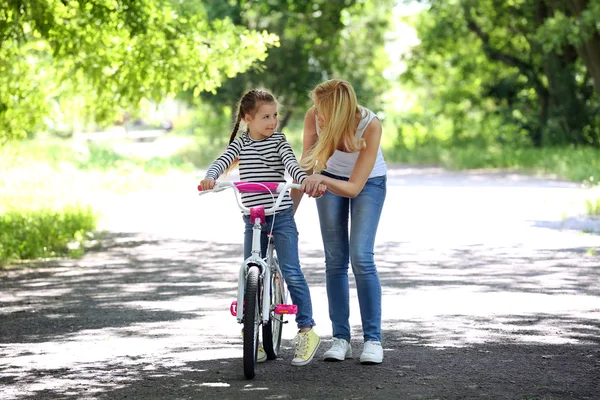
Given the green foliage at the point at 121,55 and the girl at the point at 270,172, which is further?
the green foliage at the point at 121,55

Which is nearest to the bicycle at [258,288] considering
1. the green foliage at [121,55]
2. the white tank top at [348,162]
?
the white tank top at [348,162]

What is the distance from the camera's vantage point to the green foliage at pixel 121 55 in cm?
1412

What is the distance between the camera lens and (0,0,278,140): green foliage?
14.1 m

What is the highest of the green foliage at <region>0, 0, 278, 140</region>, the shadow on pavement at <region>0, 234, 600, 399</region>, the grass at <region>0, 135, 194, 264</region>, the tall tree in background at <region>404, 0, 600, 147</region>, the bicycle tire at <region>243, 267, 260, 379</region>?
the tall tree in background at <region>404, 0, 600, 147</region>

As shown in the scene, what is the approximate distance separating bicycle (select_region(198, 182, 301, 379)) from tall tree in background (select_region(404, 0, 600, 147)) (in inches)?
836

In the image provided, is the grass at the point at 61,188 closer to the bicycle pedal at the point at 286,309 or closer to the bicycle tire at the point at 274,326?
the bicycle tire at the point at 274,326

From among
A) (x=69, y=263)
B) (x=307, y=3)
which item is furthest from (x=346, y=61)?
(x=69, y=263)

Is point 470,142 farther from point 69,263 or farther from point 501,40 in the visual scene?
point 69,263

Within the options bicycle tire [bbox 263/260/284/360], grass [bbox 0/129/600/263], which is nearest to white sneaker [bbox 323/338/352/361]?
bicycle tire [bbox 263/260/284/360]

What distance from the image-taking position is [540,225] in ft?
52.7

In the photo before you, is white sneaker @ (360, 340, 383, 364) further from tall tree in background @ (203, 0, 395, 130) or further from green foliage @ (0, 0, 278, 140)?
tall tree in background @ (203, 0, 395, 130)

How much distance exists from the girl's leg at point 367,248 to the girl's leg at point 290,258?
34 centimetres

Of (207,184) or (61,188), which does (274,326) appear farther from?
(61,188)

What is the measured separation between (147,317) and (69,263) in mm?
4207
